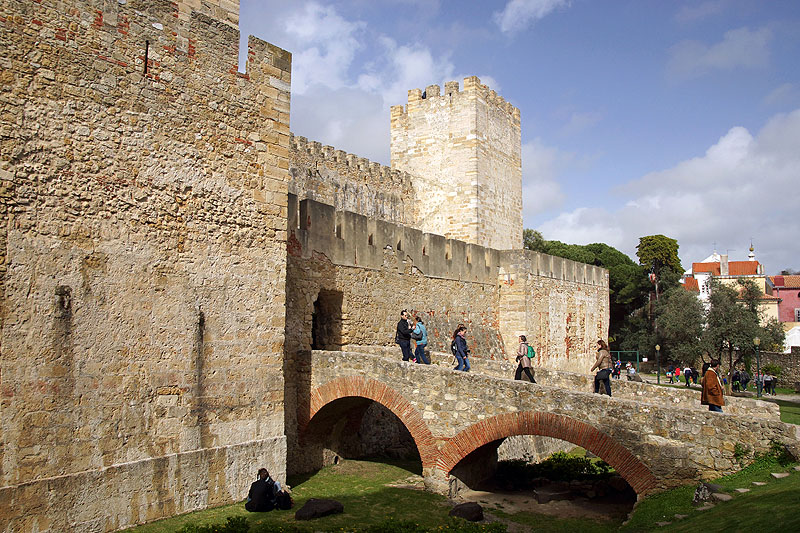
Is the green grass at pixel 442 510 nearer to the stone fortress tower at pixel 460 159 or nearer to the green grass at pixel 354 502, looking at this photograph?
the green grass at pixel 354 502

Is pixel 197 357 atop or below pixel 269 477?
atop

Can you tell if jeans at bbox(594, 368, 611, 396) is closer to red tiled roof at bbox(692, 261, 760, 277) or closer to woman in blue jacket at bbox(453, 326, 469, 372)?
woman in blue jacket at bbox(453, 326, 469, 372)

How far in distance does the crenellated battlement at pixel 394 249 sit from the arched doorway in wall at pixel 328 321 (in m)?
0.77

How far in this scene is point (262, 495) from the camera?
859cm

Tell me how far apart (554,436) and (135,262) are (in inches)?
252

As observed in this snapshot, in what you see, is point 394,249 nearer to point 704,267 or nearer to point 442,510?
point 442,510

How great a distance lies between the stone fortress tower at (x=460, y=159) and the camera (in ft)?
70.7

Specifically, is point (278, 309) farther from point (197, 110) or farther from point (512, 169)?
point (512, 169)

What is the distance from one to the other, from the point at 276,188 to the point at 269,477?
4.46 metres

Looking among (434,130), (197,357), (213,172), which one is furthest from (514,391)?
(434,130)

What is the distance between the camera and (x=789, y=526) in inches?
206

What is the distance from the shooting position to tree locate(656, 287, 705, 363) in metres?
33.2

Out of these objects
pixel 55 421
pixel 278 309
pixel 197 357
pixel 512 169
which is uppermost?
pixel 512 169

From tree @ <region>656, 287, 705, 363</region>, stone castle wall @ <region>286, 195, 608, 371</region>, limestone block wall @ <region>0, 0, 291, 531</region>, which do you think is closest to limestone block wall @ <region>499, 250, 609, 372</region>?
stone castle wall @ <region>286, 195, 608, 371</region>
